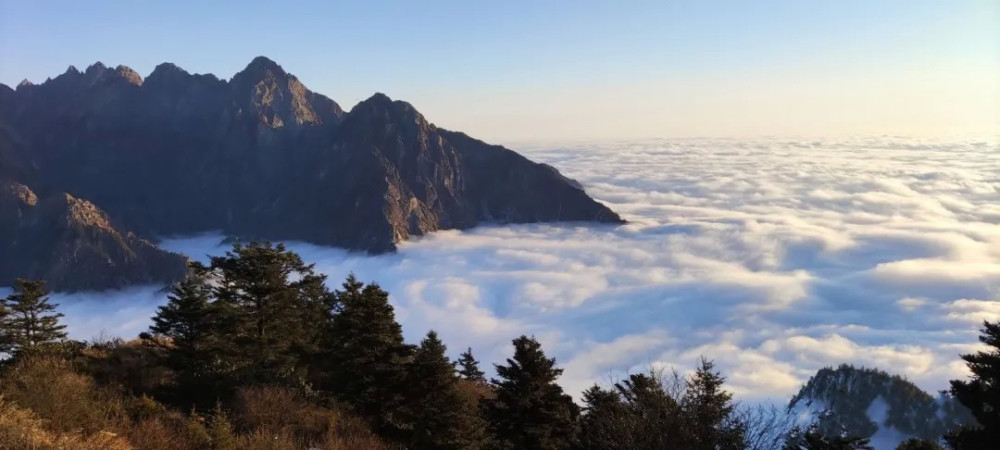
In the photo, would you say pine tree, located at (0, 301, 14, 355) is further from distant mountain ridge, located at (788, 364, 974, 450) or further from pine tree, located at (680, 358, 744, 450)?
distant mountain ridge, located at (788, 364, 974, 450)

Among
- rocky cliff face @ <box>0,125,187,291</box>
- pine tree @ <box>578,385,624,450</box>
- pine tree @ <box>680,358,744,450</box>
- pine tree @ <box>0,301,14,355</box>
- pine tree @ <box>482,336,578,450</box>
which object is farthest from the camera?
rocky cliff face @ <box>0,125,187,291</box>

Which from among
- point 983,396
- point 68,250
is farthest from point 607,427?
point 68,250

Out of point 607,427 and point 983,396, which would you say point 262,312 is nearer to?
point 607,427

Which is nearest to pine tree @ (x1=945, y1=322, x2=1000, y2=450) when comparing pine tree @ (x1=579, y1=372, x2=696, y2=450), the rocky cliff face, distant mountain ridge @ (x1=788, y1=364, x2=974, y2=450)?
pine tree @ (x1=579, y1=372, x2=696, y2=450)

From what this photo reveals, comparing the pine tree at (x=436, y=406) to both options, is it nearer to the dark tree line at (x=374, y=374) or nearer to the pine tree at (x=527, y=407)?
the dark tree line at (x=374, y=374)

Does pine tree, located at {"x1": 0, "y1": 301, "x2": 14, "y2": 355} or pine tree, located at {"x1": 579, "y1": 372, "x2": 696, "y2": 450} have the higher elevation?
pine tree, located at {"x1": 579, "y1": 372, "x2": 696, "y2": 450}

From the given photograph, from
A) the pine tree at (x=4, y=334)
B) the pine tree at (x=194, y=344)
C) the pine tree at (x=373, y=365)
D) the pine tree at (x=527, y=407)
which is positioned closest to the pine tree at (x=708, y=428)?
the pine tree at (x=527, y=407)

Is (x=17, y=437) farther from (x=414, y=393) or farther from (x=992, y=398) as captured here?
(x=992, y=398)
